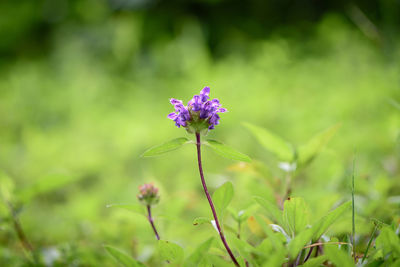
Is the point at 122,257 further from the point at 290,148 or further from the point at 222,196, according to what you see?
the point at 290,148

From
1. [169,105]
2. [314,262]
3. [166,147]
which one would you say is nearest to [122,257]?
[166,147]

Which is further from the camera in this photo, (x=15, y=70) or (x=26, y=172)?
(x=15, y=70)

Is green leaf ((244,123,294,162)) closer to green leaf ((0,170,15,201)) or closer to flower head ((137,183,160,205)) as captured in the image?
flower head ((137,183,160,205))

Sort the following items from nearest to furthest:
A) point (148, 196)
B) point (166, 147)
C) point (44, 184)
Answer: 1. point (166, 147)
2. point (148, 196)
3. point (44, 184)

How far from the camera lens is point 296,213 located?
55cm

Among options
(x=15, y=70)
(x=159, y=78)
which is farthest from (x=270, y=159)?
(x=15, y=70)

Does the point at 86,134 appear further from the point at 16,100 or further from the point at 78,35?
the point at 78,35

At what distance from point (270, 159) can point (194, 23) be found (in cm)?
234

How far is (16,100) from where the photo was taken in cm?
276

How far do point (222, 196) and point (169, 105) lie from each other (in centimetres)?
192

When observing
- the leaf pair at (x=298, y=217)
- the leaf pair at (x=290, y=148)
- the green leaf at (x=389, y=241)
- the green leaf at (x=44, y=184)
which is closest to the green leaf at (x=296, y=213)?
the leaf pair at (x=298, y=217)

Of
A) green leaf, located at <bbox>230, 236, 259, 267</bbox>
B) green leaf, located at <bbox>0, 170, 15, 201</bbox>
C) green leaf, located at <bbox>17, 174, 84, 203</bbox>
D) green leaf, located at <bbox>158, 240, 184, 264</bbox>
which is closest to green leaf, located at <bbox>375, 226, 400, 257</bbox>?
green leaf, located at <bbox>230, 236, 259, 267</bbox>

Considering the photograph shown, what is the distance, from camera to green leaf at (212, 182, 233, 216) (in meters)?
0.57

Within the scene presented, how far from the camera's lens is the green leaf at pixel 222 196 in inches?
22.6
